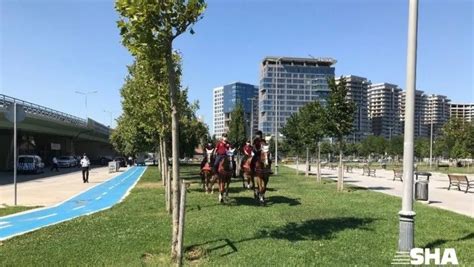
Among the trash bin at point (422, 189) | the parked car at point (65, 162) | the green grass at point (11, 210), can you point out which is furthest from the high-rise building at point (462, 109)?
the green grass at point (11, 210)

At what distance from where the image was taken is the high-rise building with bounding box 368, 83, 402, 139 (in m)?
106

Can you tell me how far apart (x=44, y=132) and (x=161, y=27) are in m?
60.9

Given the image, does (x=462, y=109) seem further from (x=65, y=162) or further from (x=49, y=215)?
(x=49, y=215)

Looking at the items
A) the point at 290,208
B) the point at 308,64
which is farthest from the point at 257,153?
the point at 308,64

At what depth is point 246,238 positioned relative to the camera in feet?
34.0

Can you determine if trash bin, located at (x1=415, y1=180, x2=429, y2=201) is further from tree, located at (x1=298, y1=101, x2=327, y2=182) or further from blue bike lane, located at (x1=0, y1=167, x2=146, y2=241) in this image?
tree, located at (x1=298, y1=101, x2=327, y2=182)

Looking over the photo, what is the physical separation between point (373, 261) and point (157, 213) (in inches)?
319

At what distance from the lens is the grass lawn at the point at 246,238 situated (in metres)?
8.77

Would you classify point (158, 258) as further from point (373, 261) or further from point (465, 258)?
point (465, 258)

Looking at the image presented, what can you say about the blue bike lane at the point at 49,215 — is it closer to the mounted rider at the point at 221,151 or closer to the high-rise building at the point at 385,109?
the mounted rider at the point at 221,151

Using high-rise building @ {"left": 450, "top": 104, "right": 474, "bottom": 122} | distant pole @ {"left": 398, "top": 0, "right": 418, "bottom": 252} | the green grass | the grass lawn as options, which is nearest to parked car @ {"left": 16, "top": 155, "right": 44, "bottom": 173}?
the green grass

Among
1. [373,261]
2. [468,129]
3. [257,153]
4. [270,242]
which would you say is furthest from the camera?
[468,129]

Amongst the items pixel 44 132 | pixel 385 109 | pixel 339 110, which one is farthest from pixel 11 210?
pixel 385 109

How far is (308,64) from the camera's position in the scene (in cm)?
7338
